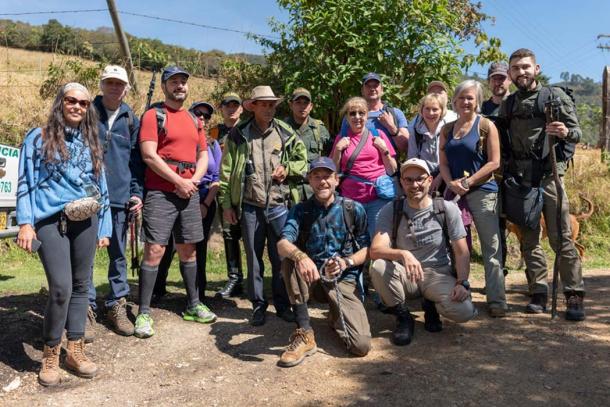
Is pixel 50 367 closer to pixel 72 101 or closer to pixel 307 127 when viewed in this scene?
pixel 72 101

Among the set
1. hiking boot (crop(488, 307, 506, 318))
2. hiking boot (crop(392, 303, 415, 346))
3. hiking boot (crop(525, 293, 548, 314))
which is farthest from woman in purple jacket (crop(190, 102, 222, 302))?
hiking boot (crop(525, 293, 548, 314))

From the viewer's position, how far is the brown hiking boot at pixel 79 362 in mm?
3926

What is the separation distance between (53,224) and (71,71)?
27.3 feet

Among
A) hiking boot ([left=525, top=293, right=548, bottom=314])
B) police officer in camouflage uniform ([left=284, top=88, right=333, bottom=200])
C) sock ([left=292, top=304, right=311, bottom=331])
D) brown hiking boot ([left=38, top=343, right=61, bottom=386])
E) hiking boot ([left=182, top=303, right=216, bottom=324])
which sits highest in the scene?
police officer in camouflage uniform ([left=284, top=88, right=333, bottom=200])

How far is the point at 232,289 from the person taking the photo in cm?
588

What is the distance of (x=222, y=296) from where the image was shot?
19.0 feet

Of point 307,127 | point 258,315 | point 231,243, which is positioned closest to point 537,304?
point 258,315

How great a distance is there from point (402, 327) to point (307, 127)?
229 centimetres

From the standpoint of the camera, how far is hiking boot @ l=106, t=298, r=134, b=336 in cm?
465

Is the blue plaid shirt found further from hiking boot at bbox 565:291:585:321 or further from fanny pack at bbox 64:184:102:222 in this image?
hiking boot at bbox 565:291:585:321

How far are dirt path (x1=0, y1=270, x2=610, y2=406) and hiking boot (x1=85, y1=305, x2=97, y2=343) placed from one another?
67 mm

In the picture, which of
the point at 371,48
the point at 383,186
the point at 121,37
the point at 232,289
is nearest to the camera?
the point at 383,186

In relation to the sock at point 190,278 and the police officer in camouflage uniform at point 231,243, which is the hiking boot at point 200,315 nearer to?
the sock at point 190,278

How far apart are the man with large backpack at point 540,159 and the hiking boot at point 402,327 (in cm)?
136
